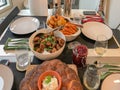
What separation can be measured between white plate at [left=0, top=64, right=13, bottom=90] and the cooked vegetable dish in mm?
193

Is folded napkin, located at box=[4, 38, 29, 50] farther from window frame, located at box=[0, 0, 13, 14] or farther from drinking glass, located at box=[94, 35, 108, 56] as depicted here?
window frame, located at box=[0, 0, 13, 14]

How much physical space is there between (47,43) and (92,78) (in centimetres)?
31

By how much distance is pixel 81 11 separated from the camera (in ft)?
4.69

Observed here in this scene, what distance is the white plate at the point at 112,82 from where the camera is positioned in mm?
781

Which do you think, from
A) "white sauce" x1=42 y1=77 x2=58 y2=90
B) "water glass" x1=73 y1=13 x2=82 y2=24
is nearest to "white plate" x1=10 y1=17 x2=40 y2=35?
"water glass" x1=73 y1=13 x2=82 y2=24

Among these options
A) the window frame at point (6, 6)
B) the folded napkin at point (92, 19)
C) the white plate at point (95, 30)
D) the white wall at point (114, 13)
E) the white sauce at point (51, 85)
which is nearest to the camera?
the white sauce at point (51, 85)

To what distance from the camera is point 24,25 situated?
1.22 m

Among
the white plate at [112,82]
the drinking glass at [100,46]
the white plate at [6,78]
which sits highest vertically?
the drinking glass at [100,46]

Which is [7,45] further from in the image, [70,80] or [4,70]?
[70,80]

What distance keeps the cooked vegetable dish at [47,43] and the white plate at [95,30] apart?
0.77ft

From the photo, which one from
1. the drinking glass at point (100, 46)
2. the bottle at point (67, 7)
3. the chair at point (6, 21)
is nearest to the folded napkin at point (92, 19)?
the bottle at point (67, 7)

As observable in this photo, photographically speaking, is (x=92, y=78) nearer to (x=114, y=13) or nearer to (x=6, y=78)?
(x=6, y=78)

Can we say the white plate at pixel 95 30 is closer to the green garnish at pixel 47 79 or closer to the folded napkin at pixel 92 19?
the folded napkin at pixel 92 19

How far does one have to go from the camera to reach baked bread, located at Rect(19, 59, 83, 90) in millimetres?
719
